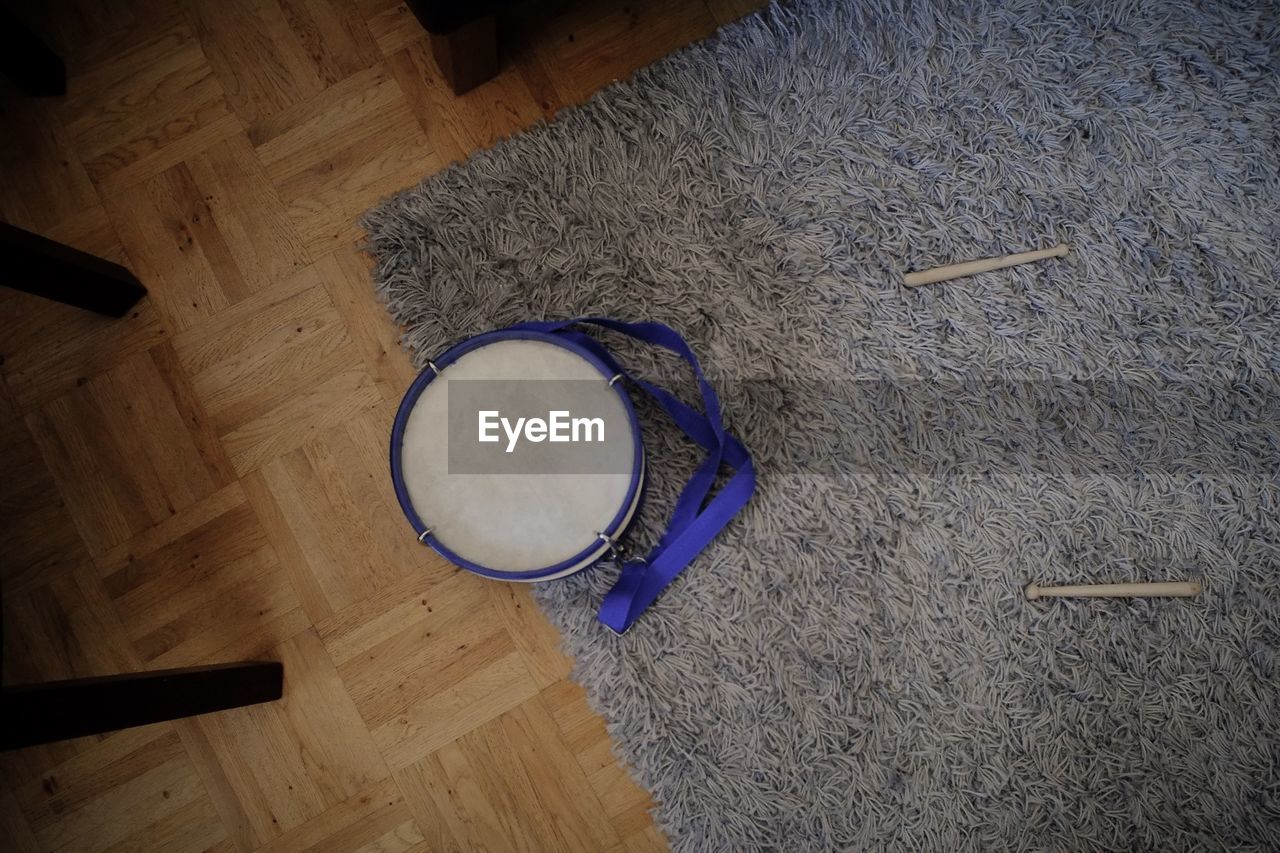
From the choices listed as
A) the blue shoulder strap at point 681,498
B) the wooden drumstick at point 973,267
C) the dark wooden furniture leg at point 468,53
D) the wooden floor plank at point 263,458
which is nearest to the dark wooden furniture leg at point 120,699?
the wooden floor plank at point 263,458

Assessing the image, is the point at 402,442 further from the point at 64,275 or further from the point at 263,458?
the point at 64,275

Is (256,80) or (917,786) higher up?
(256,80)

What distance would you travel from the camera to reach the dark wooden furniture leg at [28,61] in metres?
1.08

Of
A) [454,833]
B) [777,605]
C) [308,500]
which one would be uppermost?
[308,500]

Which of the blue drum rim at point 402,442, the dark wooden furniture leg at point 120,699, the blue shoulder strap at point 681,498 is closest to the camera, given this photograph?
the dark wooden furniture leg at point 120,699

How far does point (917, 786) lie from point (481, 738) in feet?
1.75

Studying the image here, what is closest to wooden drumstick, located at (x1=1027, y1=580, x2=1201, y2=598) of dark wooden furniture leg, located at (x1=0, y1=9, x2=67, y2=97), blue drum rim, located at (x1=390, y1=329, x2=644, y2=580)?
blue drum rim, located at (x1=390, y1=329, x2=644, y2=580)

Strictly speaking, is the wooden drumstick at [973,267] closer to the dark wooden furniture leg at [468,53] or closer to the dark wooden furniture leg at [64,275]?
the dark wooden furniture leg at [468,53]

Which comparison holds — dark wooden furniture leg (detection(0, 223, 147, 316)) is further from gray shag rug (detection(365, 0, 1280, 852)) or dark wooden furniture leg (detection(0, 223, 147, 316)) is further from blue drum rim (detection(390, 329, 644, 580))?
blue drum rim (detection(390, 329, 644, 580))

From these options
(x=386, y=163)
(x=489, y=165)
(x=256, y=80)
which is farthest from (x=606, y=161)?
(x=256, y=80)

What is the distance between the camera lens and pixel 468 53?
3.57ft

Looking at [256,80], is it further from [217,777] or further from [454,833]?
[454,833]

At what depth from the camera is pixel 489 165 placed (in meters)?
1.15

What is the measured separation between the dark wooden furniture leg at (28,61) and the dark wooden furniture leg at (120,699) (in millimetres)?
793
